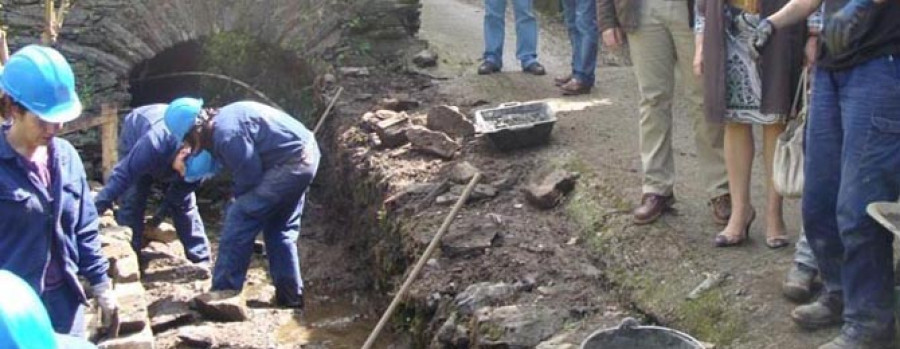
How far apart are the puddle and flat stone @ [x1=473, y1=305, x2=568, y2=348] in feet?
4.02

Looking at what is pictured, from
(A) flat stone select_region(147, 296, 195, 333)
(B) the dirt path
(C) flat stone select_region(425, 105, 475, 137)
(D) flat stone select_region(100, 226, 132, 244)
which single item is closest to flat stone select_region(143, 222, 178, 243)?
(D) flat stone select_region(100, 226, 132, 244)

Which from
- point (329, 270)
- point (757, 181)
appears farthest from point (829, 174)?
point (329, 270)

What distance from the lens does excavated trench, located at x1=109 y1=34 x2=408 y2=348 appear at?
716 centimetres

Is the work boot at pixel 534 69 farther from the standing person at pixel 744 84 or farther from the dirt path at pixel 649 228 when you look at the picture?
the standing person at pixel 744 84

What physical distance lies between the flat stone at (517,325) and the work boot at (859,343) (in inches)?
52.5

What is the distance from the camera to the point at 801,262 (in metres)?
5.04

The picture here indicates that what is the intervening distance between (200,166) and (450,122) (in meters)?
1.94

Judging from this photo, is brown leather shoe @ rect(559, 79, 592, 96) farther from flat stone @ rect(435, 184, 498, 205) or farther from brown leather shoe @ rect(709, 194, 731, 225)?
brown leather shoe @ rect(709, 194, 731, 225)

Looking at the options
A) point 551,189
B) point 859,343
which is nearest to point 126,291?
point 551,189

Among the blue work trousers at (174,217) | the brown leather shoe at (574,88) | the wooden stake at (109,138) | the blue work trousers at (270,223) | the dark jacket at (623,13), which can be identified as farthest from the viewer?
the brown leather shoe at (574,88)

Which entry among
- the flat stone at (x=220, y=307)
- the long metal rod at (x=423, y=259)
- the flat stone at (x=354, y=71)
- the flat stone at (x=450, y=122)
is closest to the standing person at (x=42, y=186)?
the long metal rod at (x=423, y=259)

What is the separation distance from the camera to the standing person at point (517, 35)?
934 centimetres

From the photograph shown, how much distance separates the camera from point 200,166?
7.18 m

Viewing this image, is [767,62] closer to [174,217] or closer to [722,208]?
[722,208]
